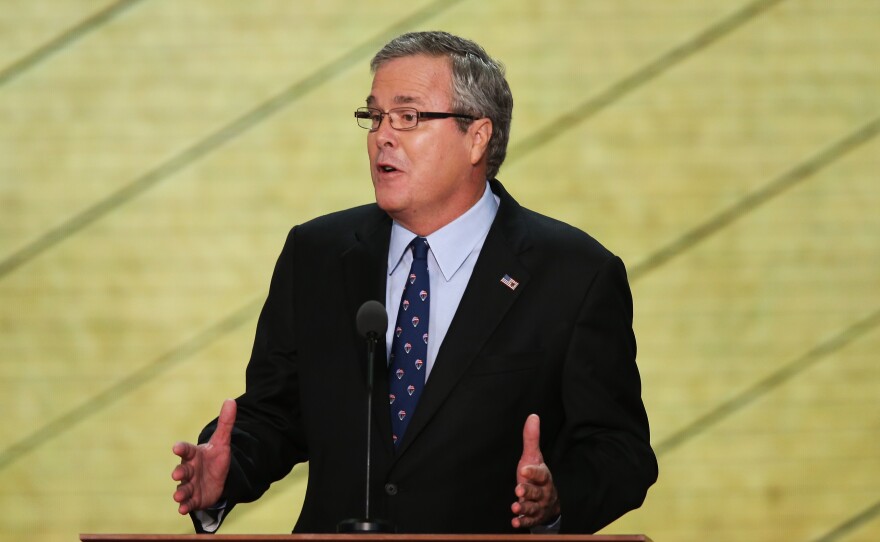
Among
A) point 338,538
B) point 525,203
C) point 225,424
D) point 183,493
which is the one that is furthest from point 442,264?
point 525,203

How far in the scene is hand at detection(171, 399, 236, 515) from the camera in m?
2.08

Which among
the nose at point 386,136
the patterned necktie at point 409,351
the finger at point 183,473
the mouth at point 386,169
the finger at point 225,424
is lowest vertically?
the finger at point 183,473

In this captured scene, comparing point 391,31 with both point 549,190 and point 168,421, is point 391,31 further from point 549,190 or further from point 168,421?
point 168,421

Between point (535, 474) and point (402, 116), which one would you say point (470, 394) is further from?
point (402, 116)

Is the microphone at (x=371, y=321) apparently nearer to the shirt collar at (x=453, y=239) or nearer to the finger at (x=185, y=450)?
the finger at (x=185, y=450)

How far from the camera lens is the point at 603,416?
91.7 inches

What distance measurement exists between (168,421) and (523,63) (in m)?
1.38

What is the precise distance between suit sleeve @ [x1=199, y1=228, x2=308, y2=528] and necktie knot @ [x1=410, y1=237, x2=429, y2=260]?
9.2 inches

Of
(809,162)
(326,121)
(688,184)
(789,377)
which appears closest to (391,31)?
(326,121)

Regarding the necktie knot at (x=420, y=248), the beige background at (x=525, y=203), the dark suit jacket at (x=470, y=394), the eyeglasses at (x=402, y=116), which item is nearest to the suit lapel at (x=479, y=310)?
the dark suit jacket at (x=470, y=394)

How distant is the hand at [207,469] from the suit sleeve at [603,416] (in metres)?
0.52

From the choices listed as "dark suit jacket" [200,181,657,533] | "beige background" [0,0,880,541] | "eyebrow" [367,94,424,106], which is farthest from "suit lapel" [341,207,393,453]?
"beige background" [0,0,880,541]

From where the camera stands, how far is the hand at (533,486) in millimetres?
1918

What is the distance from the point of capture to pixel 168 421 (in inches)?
149
